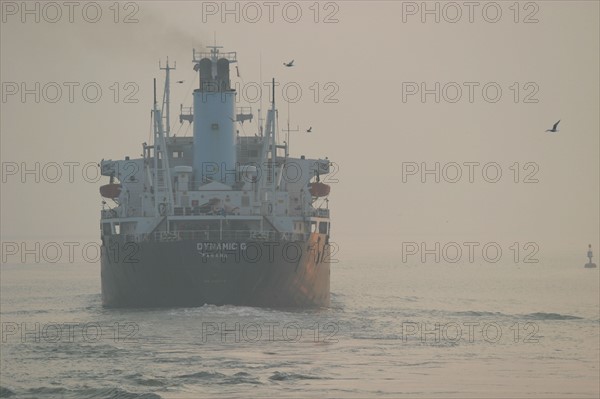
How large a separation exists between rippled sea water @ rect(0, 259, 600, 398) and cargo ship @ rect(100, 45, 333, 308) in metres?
1.51

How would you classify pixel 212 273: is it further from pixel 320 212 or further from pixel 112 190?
pixel 112 190

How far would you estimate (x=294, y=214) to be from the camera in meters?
85.6

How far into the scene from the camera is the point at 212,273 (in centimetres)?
7281

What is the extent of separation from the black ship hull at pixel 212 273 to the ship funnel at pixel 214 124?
8481mm

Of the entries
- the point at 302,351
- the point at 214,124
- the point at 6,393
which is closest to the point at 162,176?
the point at 214,124

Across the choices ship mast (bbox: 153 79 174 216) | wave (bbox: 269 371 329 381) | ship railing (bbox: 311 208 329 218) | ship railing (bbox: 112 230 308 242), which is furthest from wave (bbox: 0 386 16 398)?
ship railing (bbox: 311 208 329 218)


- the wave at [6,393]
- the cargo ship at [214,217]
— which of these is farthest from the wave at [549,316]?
the wave at [6,393]

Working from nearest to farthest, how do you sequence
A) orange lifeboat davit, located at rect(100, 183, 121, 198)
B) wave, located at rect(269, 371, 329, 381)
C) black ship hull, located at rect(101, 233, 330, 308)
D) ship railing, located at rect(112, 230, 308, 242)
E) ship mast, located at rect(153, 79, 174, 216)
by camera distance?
wave, located at rect(269, 371, 329, 381)
black ship hull, located at rect(101, 233, 330, 308)
ship railing, located at rect(112, 230, 308, 242)
ship mast, located at rect(153, 79, 174, 216)
orange lifeboat davit, located at rect(100, 183, 121, 198)

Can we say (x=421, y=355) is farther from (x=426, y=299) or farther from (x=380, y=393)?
(x=426, y=299)

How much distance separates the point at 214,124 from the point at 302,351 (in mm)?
29997

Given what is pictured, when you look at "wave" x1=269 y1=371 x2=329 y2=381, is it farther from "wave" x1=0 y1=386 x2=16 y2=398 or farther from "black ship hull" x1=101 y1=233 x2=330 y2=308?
"black ship hull" x1=101 y1=233 x2=330 y2=308

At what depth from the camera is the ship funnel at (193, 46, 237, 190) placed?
84812mm

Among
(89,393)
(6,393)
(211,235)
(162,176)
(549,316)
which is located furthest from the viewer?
(162,176)

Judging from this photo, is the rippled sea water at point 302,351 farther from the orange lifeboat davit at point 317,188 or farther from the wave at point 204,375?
the orange lifeboat davit at point 317,188
